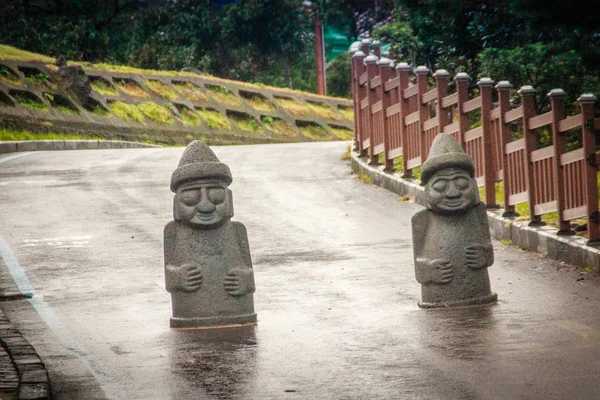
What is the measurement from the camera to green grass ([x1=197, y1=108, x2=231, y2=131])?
1560 inches

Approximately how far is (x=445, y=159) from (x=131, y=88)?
29.3 m

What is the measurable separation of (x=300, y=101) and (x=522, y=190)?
89.0ft

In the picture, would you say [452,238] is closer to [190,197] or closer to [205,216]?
[205,216]

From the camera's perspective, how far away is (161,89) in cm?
3978

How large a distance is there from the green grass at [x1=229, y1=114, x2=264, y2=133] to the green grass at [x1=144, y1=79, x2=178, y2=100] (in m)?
2.25

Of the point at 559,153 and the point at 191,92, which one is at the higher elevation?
the point at 559,153

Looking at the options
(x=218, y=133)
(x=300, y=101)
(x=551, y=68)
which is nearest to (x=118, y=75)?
(x=218, y=133)

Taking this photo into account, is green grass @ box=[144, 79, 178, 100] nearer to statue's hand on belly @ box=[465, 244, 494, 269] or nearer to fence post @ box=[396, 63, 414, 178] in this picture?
fence post @ box=[396, 63, 414, 178]

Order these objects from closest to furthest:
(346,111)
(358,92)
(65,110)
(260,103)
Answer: (358,92) < (65,110) < (260,103) < (346,111)

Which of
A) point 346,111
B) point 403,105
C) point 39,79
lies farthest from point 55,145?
point 346,111

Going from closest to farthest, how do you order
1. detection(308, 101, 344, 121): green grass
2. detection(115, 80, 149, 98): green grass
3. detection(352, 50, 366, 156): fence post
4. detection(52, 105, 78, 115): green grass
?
detection(352, 50, 366, 156): fence post, detection(52, 105, 78, 115): green grass, detection(115, 80, 149, 98): green grass, detection(308, 101, 344, 121): green grass

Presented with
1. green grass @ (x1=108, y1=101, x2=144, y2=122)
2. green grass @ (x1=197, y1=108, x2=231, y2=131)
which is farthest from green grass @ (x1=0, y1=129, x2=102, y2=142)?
green grass @ (x1=197, y1=108, x2=231, y2=131)

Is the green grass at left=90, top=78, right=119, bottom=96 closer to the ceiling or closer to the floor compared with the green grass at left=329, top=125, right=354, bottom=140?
closer to the ceiling

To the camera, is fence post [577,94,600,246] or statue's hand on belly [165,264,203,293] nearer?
statue's hand on belly [165,264,203,293]
